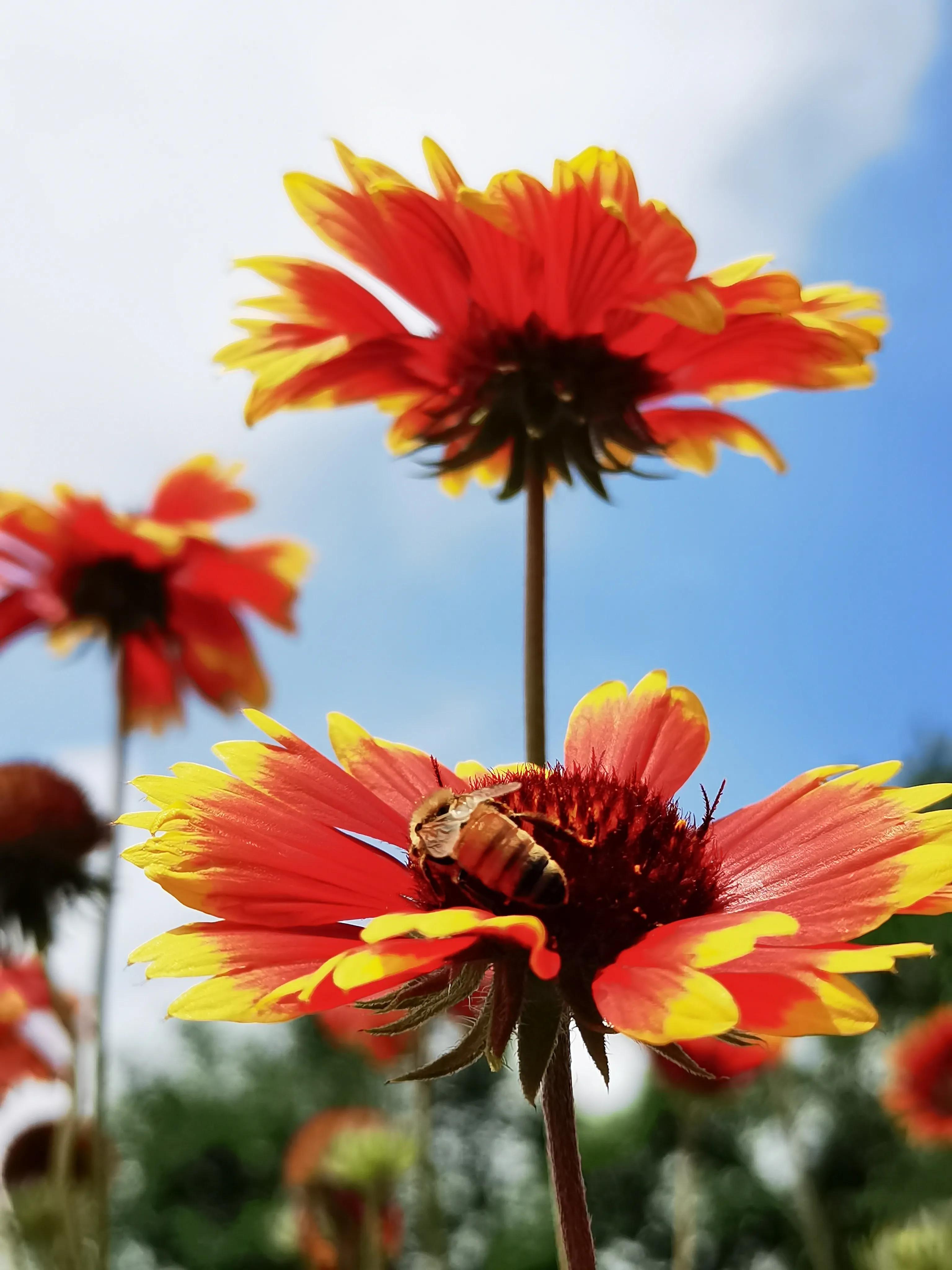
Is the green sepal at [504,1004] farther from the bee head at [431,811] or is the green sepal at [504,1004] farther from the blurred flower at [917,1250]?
the blurred flower at [917,1250]

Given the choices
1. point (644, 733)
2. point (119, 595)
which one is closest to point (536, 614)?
point (644, 733)

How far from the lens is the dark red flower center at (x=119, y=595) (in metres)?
2.69

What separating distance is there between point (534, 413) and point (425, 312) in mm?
173

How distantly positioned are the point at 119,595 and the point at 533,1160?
11225 millimetres

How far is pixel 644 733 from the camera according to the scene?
108 centimetres

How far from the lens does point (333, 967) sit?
703 mm

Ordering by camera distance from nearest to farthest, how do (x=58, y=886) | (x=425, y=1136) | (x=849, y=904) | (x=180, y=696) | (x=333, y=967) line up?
(x=333, y=967) → (x=849, y=904) → (x=425, y=1136) → (x=58, y=886) → (x=180, y=696)

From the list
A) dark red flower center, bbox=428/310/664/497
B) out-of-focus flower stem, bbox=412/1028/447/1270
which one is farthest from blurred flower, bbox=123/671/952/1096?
out-of-focus flower stem, bbox=412/1028/447/1270

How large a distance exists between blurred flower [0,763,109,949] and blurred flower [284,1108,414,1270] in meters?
0.85

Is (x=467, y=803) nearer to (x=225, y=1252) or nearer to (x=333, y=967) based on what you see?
(x=333, y=967)

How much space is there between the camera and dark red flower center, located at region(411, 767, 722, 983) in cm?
81

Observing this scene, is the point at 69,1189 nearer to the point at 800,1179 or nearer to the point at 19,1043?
the point at 19,1043

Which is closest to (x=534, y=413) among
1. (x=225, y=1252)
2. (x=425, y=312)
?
(x=425, y=312)

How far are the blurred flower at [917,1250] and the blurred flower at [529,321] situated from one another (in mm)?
1213
